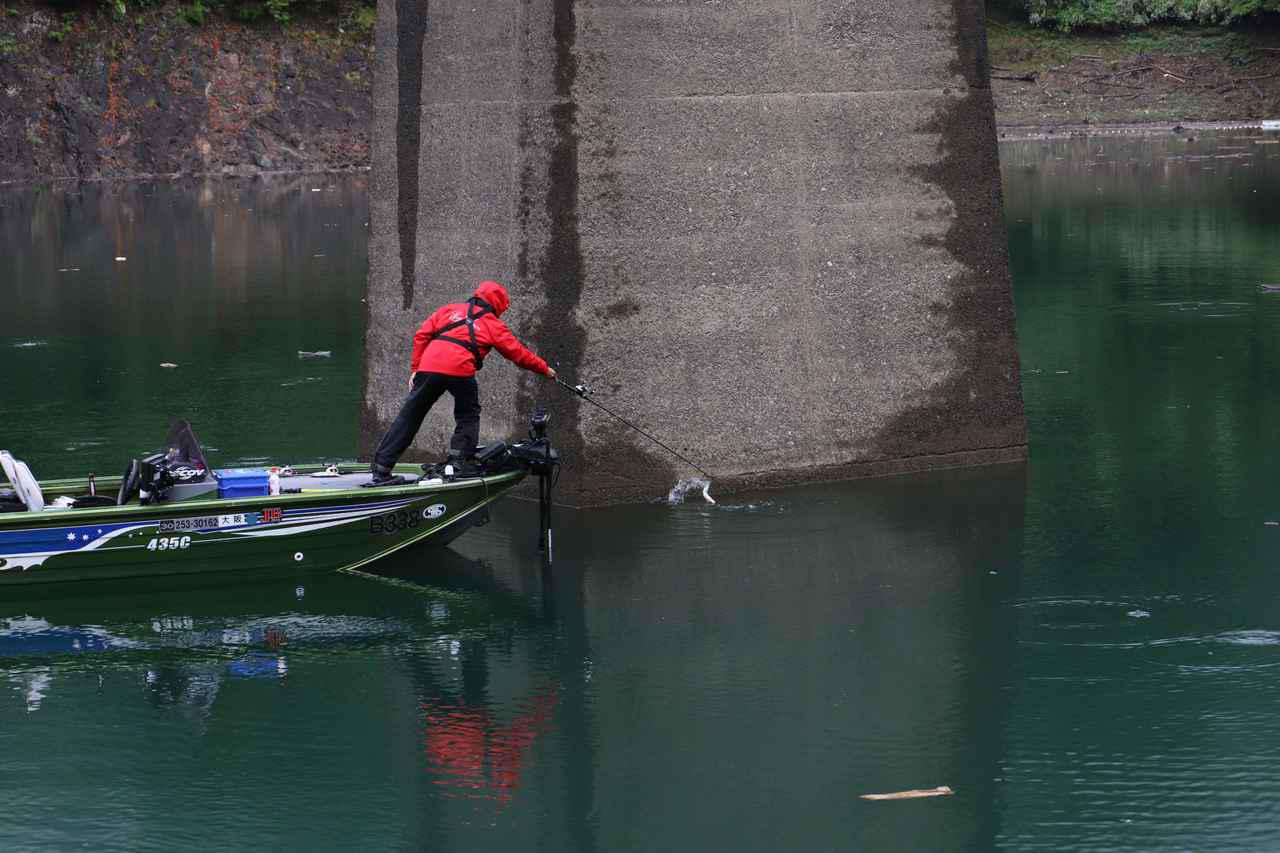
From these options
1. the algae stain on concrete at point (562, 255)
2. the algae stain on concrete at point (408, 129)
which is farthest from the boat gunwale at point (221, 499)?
the algae stain on concrete at point (408, 129)

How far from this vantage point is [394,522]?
534 inches

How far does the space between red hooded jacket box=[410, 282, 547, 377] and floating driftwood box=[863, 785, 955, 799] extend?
16.0 ft

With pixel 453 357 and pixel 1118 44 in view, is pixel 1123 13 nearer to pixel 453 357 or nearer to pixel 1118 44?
pixel 1118 44

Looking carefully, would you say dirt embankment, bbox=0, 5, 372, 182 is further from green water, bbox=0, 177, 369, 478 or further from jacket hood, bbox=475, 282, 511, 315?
jacket hood, bbox=475, 282, 511, 315

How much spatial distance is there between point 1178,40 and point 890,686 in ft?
230

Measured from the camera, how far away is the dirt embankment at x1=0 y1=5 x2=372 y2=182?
190ft

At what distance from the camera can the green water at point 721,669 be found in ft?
31.1

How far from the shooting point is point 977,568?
1397 centimetres

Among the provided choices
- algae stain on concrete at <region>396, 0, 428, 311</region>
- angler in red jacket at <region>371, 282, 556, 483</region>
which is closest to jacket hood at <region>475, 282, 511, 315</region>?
angler in red jacket at <region>371, 282, 556, 483</region>

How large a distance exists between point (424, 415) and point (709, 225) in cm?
314

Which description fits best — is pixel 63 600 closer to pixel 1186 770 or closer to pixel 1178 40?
pixel 1186 770

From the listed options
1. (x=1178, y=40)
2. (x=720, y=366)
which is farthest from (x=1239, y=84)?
(x=720, y=366)

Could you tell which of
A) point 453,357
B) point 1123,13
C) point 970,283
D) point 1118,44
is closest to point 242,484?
point 453,357

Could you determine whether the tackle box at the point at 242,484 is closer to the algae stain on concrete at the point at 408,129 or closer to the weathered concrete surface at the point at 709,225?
the weathered concrete surface at the point at 709,225
